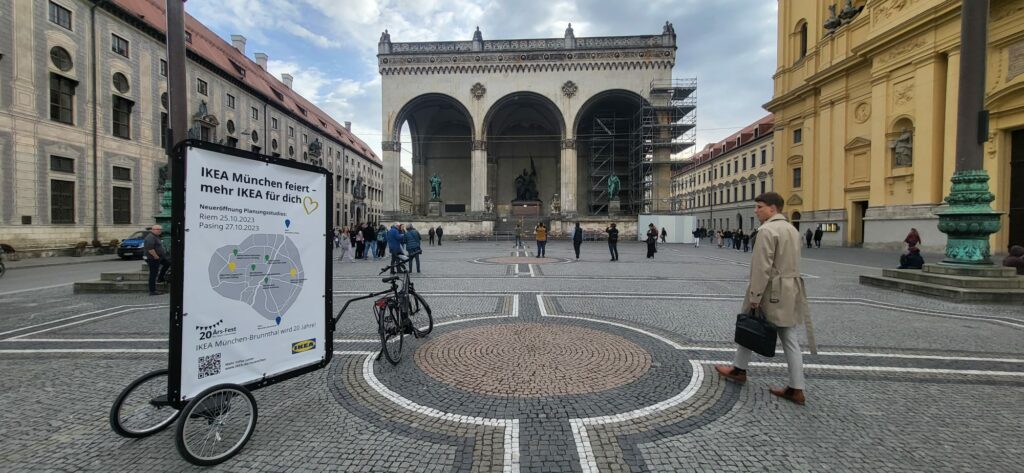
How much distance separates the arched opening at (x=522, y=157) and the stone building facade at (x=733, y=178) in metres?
13.8

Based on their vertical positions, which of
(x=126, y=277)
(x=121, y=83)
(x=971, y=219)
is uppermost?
(x=121, y=83)

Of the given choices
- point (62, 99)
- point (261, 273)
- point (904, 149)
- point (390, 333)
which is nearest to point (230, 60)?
point (62, 99)

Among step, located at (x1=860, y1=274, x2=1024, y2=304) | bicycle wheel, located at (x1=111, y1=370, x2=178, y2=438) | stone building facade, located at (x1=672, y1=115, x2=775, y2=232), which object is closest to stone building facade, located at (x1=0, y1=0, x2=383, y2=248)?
bicycle wheel, located at (x1=111, y1=370, x2=178, y2=438)

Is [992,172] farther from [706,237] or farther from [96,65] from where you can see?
[96,65]

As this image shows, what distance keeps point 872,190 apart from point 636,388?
2843 cm

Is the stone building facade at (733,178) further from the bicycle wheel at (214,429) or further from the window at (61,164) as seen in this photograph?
the window at (61,164)

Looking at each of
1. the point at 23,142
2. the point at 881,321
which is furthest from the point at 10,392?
the point at 23,142

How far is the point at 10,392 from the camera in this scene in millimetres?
3770

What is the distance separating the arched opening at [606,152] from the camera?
4019 centimetres

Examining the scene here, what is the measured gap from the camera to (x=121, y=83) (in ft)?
75.9

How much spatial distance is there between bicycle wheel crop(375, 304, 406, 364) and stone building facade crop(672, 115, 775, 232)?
131ft

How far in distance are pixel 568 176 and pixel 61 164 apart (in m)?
32.7

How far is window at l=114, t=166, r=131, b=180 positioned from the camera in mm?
22766

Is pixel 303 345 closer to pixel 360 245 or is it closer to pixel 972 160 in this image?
pixel 972 160
